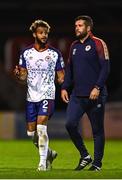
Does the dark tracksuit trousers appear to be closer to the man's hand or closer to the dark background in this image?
the man's hand

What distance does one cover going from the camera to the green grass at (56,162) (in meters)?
11.1

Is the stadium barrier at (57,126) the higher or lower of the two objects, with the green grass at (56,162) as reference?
lower

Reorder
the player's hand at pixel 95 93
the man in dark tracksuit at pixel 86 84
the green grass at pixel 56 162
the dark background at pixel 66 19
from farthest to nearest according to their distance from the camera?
1. the dark background at pixel 66 19
2. the man in dark tracksuit at pixel 86 84
3. the player's hand at pixel 95 93
4. the green grass at pixel 56 162

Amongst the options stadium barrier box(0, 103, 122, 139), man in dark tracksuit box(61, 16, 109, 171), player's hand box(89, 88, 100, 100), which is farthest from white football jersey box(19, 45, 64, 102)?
stadium barrier box(0, 103, 122, 139)

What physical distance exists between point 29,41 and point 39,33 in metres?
16.9

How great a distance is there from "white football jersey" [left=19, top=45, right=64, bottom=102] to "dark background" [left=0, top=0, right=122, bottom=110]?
56.8ft

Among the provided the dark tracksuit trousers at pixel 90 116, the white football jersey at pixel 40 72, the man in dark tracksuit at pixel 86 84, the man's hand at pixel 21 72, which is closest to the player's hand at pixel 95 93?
the man in dark tracksuit at pixel 86 84

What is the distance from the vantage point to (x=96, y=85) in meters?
11.7

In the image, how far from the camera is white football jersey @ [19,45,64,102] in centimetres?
1205

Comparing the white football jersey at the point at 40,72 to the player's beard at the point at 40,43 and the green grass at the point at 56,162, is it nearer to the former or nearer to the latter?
the player's beard at the point at 40,43

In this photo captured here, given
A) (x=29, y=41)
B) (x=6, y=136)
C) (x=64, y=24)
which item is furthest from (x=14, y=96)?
(x=64, y=24)

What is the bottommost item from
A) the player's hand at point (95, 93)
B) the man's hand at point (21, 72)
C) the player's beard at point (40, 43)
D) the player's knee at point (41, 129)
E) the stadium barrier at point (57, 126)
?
the stadium barrier at point (57, 126)

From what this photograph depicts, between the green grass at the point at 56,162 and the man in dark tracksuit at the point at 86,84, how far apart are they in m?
0.47

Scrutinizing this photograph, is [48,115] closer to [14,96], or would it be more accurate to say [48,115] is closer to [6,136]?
[6,136]
